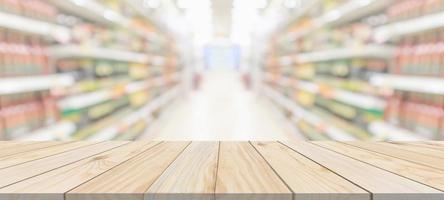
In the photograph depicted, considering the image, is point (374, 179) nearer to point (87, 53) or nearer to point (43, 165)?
point (43, 165)

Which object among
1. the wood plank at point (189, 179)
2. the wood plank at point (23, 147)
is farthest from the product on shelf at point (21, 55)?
the wood plank at point (189, 179)

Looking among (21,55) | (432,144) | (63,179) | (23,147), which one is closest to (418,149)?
(432,144)

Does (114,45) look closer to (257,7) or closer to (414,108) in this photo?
(414,108)

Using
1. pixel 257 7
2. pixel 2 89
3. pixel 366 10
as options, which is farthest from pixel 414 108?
pixel 257 7

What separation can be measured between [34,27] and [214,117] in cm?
467

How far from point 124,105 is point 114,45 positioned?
83cm

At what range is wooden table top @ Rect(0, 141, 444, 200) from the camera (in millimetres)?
610

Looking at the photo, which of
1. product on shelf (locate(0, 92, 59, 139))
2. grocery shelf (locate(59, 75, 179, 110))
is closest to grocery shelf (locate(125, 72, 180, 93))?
grocery shelf (locate(59, 75, 179, 110))

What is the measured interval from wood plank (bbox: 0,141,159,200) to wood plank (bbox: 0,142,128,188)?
0.03m

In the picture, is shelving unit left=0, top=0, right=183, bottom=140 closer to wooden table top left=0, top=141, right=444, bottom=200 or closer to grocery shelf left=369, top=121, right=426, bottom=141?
wooden table top left=0, top=141, right=444, bottom=200

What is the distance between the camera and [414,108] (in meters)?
2.14

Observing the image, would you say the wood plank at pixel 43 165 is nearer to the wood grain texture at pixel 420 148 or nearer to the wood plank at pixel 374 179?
the wood plank at pixel 374 179

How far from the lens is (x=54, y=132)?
216cm

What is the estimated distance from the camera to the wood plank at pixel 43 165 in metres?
0.71
